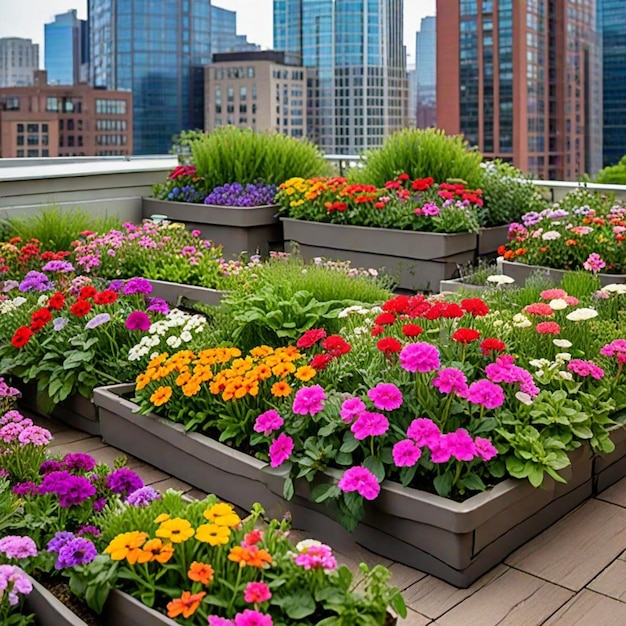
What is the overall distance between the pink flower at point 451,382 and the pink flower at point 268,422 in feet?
1.55

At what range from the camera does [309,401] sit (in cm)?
248

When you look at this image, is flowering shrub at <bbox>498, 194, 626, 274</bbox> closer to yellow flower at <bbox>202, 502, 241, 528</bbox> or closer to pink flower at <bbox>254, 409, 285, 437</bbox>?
pink flower at <bbox>254, 409, 285, 437</bbox>

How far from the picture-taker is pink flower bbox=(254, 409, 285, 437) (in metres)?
2.51

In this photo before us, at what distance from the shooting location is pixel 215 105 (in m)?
32.1

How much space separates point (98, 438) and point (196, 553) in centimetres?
160

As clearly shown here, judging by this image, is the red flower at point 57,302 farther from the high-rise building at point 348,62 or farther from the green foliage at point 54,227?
the high-rise building at point 348,62

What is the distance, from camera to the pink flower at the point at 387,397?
2357mm

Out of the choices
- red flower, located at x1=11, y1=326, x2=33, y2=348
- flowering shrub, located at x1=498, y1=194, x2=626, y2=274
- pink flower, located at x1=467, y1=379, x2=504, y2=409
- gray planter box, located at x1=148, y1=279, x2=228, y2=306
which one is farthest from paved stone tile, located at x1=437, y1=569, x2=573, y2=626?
gray planter box, located at x1=148, y1=279, x2=228, y2=306

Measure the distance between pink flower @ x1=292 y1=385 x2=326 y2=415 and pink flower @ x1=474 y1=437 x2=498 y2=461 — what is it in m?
0.46

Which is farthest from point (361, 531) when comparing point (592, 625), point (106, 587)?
point (106, 587)

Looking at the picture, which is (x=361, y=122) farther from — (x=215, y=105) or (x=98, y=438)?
(x=98, y=438)

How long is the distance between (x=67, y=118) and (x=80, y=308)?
94.0ft

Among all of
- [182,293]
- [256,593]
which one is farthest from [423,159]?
[256,593]

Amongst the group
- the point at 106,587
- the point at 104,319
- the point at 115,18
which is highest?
the point at 115,18
